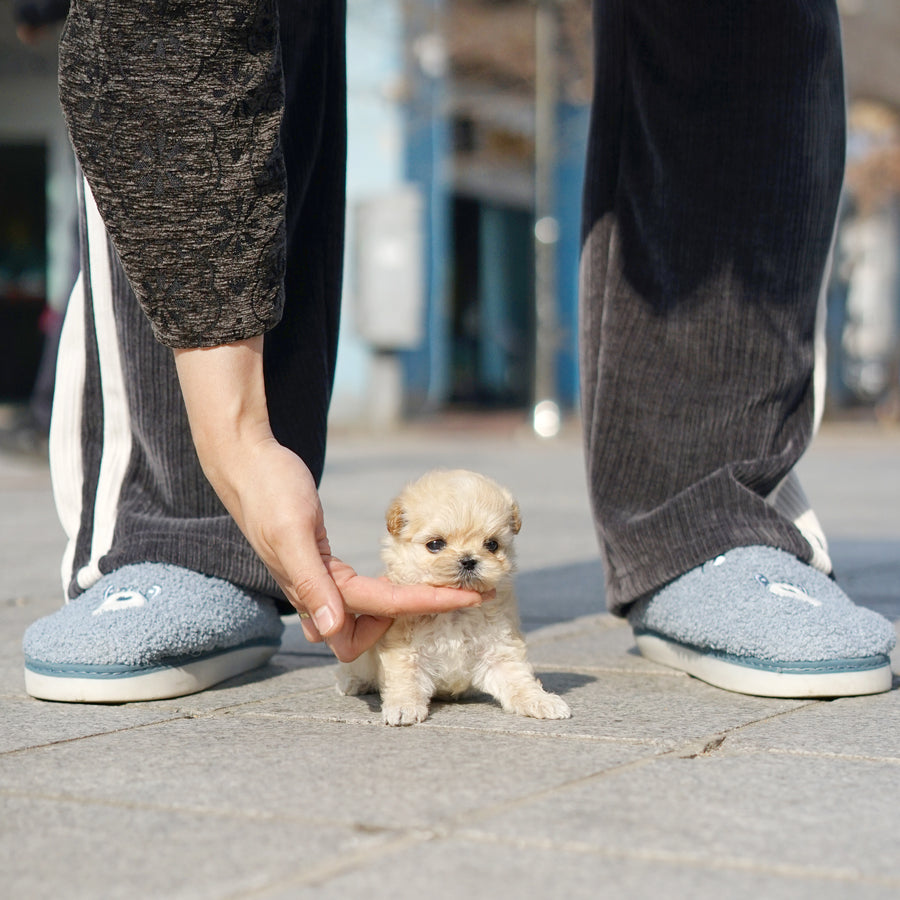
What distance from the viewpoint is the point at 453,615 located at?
1888 mm

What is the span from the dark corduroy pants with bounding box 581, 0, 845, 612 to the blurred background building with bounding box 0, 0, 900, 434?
849cm

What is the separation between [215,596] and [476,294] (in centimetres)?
1427

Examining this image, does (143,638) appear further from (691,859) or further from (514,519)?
(691,859)

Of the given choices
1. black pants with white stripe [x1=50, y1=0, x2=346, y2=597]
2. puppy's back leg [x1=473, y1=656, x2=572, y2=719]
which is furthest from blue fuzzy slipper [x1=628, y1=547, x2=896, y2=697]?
black pants with white stripe [x1=50, y1=0, x2=346, y2=597]

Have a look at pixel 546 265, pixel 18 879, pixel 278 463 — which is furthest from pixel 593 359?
pixel 546 265

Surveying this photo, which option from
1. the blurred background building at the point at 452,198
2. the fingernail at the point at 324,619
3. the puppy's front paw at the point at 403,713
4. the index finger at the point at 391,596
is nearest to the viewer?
the fingernail at the point at 324,619

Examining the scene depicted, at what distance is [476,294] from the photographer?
16125 mm

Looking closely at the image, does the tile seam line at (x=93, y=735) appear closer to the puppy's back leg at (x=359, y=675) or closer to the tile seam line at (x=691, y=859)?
the puppy's back leg at (x=359, y=675)

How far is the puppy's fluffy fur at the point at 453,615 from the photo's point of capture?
1801 millimetres

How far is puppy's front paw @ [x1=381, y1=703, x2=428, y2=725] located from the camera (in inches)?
68.7

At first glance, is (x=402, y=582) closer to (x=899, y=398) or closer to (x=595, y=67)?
(x=595, y=67)

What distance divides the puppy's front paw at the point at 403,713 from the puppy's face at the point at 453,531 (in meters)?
0.16

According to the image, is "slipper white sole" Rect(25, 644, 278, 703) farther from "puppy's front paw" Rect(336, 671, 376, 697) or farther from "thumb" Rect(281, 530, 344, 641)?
"thumb" Rect(281, 530, 344, 641)

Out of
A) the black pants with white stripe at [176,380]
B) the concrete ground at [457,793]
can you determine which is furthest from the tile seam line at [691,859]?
the black pants with white stripe at [176,380]
